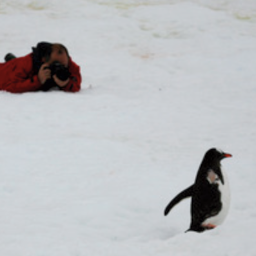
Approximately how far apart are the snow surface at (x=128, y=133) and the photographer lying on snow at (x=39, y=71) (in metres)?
0.16

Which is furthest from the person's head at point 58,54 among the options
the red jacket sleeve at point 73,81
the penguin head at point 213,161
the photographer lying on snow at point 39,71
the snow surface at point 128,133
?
the penguin head at point 213,161

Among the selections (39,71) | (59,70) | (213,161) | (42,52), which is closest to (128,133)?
(59,70)

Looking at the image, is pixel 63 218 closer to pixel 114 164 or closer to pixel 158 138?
pixel 114 164

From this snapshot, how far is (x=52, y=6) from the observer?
11.7 m

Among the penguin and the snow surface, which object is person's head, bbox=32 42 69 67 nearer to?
the snow surface

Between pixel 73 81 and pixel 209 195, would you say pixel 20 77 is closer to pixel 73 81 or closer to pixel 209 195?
pixel 73 81

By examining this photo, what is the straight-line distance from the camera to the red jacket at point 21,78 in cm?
673

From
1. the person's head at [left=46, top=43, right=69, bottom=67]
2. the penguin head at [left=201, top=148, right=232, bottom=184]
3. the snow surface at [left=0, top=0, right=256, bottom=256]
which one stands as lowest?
the snow surface at [left=0, top=0, right=256, bottom=256]

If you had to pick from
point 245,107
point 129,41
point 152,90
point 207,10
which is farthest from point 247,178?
point 207,10

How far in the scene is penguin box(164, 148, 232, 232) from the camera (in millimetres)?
3217

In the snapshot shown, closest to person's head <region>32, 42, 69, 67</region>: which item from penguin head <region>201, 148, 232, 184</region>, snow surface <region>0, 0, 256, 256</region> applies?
snow surface <region>0, 0, 256, 256</region>

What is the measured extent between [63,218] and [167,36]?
278 inches

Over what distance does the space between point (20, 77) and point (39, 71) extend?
272 millimetres

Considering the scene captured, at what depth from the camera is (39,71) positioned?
22.1ft
